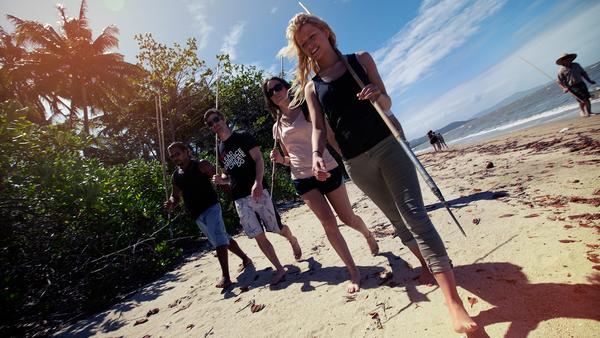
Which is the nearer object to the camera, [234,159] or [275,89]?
[275,89]

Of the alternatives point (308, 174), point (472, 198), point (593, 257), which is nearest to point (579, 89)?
point (472, 198)

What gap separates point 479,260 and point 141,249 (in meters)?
5.71

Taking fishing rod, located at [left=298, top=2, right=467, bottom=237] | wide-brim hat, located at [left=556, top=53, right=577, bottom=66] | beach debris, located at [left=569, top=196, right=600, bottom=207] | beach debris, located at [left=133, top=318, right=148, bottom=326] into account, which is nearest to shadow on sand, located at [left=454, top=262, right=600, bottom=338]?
fishing rod, located at [left=298, top=2, right=467, bottom=237]

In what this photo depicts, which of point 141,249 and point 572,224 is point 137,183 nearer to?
point 141,249

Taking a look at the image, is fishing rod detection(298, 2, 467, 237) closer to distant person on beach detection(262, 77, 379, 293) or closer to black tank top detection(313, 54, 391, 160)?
black tank top detection(313, 54, 391, 160)

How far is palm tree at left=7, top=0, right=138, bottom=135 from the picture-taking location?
19.2 m

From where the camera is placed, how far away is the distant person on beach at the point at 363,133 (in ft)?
5.96

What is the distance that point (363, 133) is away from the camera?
2.02 metres

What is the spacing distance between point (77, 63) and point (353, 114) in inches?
996

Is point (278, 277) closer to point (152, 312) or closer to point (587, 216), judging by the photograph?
point (152, 312)

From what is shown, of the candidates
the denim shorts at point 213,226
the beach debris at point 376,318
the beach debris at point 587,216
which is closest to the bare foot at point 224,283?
the denim shorts at point 213,226

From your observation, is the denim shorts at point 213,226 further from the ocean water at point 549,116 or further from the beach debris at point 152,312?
the ocean water at point 549,116

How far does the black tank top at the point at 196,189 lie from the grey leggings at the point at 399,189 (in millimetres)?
2583

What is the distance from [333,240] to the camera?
2893 millimetres
